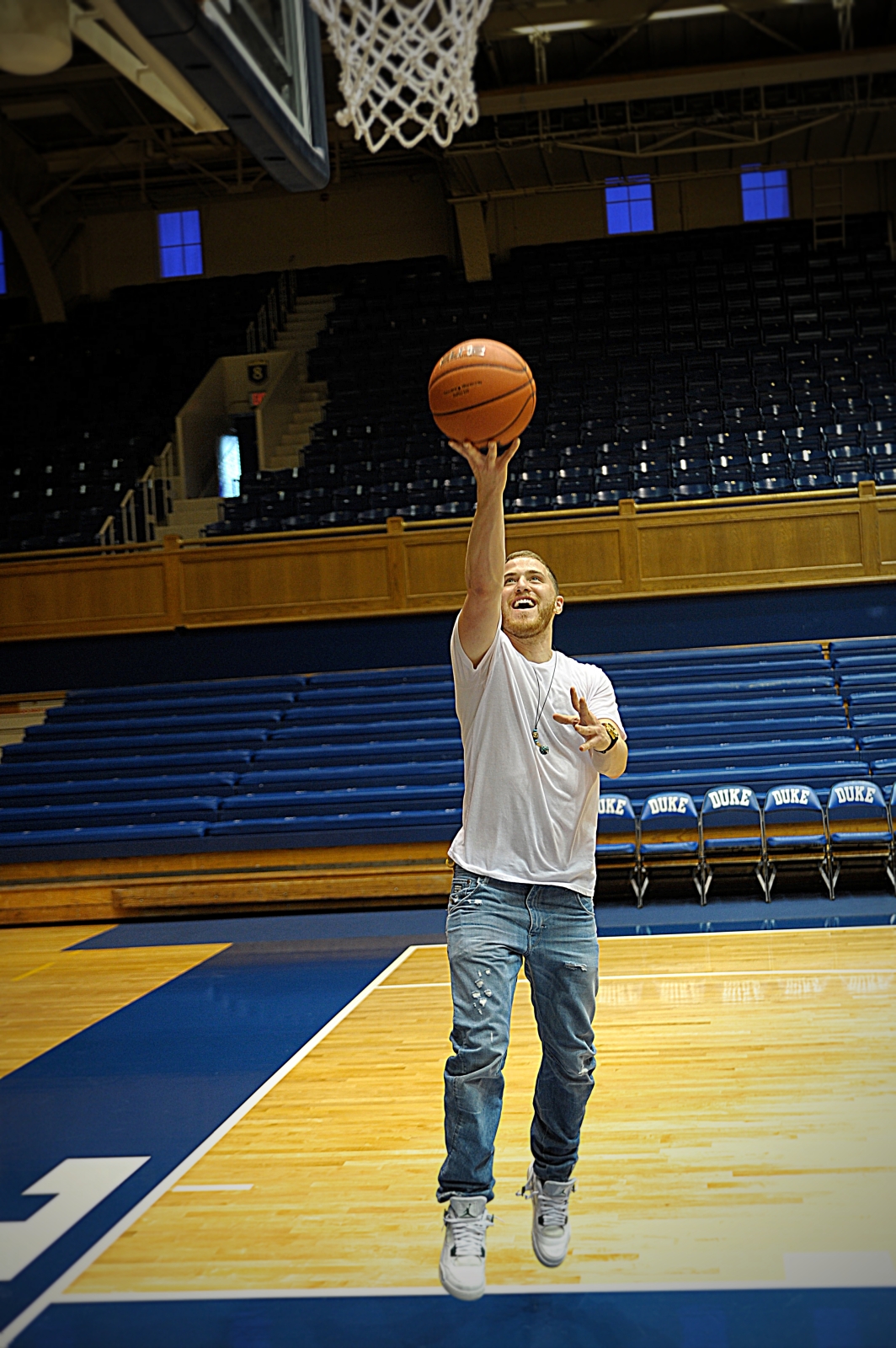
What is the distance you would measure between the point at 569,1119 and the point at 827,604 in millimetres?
8377

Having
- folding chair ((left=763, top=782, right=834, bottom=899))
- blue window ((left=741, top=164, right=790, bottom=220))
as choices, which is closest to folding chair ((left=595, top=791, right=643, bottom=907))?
folding chair ((left=763, top=782, right=834, bottom=899))

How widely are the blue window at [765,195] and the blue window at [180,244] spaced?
7900mm

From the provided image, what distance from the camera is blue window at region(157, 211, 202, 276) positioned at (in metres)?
17.9

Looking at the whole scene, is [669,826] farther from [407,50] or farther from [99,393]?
[99,393]

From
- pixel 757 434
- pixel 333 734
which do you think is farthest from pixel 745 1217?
pixel 757 434

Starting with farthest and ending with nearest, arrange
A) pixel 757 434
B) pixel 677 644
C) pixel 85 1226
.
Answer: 1. pixel 757 434
2. pixel 677 644
3. pixel 85 1226

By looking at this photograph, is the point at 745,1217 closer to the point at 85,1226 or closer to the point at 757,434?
the point at 85,1226

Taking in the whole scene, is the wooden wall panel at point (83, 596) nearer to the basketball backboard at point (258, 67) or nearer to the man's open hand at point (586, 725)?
the basketball backboard at point (258, 67)

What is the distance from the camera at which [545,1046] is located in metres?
2.68

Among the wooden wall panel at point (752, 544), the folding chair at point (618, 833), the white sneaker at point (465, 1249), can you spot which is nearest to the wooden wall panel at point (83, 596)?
the wooden wall panel at point (752, 544)

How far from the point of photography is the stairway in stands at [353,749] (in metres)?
8.64

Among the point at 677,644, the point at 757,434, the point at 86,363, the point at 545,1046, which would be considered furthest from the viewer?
the point at 86,363

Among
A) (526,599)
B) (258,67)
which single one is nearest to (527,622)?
(526,599)

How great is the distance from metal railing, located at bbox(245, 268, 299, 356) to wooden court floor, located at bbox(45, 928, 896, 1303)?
12.4 m
